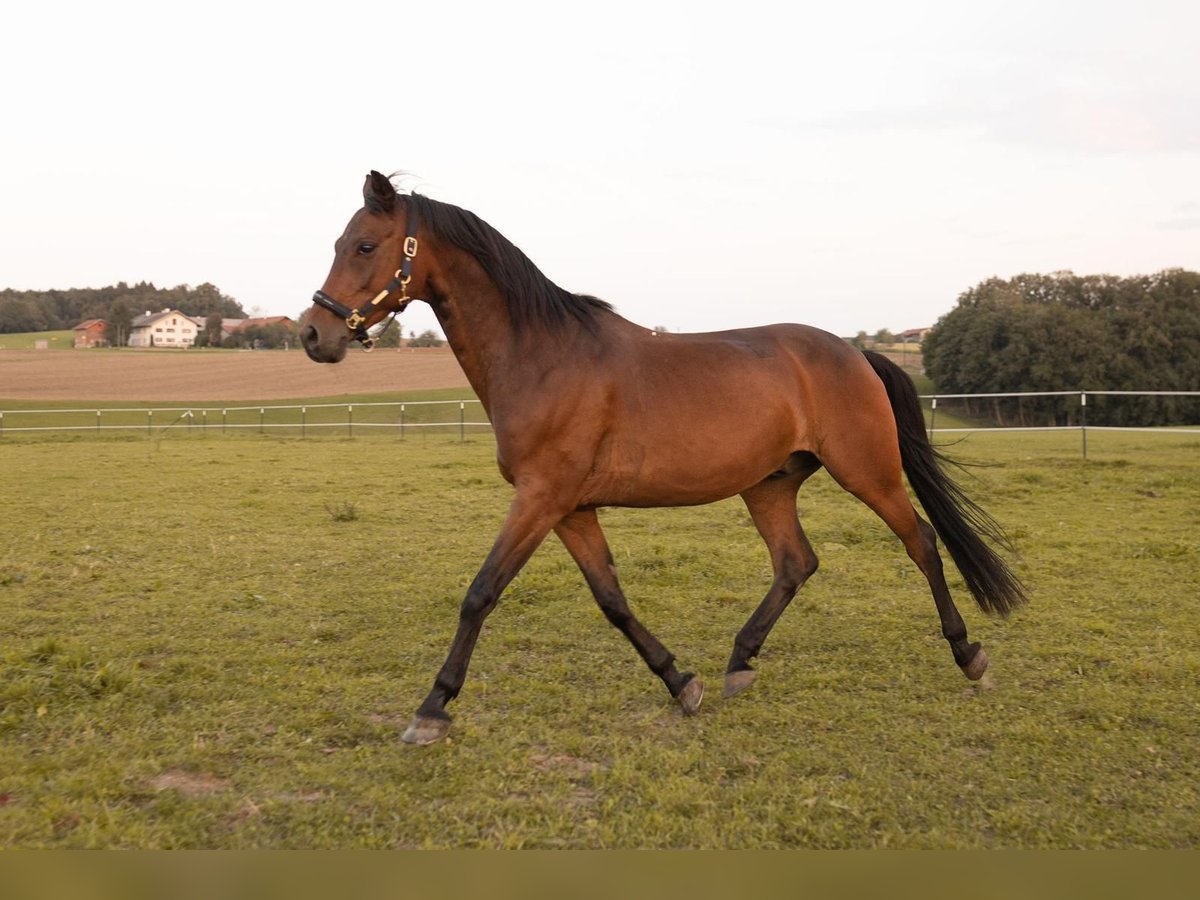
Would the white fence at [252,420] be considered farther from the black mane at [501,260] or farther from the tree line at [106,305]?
the tree line at [106,305]

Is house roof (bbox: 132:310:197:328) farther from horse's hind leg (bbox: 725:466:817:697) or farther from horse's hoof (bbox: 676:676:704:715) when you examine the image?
horse's hoof (bbox: 676:676:704:715)

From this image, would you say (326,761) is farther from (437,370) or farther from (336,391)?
(437,370)

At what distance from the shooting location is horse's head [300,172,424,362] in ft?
14.1

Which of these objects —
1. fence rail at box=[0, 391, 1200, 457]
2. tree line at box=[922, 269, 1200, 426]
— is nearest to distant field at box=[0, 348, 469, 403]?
fence rail at box=[0, 391, 1200, 457]

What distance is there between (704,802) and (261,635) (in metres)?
3.62

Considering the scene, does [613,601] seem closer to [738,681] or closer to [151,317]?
[738,681]

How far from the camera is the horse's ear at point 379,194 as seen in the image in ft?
14.4

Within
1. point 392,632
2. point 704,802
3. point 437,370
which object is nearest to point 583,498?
point 704,802

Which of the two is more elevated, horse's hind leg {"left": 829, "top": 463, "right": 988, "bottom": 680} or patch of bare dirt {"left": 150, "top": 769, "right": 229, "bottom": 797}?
horse's hind leg {"left": 829, "top": 463, "right": 988, "bottom": 680}

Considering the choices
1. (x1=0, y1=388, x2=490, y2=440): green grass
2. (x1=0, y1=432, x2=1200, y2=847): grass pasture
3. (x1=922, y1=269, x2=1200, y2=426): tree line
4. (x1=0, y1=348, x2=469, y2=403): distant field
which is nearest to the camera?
(x1=0, y1=432, x2=1200, y2=847): grass pasture

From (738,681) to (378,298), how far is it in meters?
2.70

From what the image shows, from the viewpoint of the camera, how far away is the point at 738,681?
4922 mm

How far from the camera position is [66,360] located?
60.2 m

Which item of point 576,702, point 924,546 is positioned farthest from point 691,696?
point 924,546
